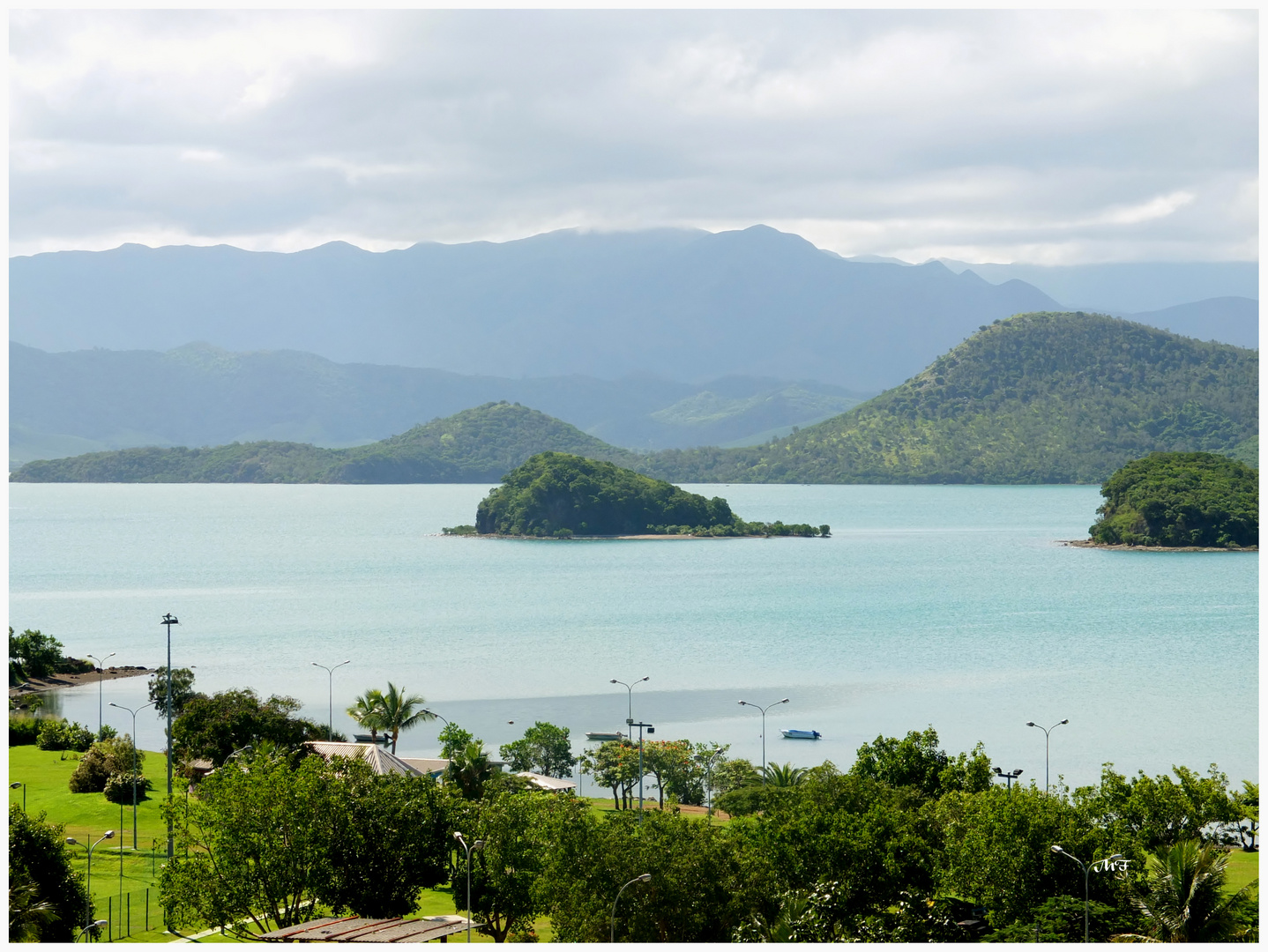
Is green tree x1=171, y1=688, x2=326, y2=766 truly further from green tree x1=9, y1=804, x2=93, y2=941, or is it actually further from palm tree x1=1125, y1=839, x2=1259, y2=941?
palm tree x1=1125, y1=839, x2=1259, y2=941

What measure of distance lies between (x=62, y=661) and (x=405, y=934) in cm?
4471

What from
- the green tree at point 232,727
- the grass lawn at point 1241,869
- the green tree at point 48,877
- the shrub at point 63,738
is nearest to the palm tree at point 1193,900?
the grass lawn at point 1241,869

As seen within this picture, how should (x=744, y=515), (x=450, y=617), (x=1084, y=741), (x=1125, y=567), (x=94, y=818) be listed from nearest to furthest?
(x=94, y=818)
(x=1084, y=741)
(x=450, y=617)
(x=1125, y=567)
(x=744, y=515)

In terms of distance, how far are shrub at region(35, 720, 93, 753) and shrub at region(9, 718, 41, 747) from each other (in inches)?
11.4

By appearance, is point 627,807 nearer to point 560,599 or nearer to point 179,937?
point 179,937

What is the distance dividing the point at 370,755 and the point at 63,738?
1491cm

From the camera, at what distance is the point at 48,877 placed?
20781 mm

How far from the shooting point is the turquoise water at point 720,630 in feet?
155

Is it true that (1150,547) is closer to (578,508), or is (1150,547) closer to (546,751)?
(578,508)

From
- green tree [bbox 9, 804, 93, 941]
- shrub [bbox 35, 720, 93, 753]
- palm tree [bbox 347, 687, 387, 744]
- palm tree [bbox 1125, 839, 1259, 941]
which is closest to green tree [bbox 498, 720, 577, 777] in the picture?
palm tree [bbox 347, 687, 387, 744]

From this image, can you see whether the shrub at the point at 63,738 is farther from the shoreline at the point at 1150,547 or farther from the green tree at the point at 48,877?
the shoreline at the point at 1150,547

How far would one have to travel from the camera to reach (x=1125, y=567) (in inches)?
3920

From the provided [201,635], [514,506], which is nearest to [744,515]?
[514,506]

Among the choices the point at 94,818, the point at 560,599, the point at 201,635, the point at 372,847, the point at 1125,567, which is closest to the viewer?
the point at 372,847
